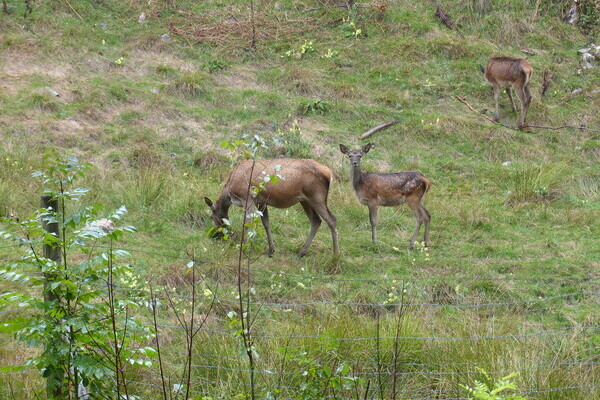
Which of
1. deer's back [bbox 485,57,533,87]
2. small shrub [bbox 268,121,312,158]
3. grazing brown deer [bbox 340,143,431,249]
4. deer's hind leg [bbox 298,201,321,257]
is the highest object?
deer's back [bbox 485,57,533,87]

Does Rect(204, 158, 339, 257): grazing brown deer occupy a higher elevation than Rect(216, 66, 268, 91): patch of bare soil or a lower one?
higher

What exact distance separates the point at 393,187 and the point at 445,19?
28.4ft

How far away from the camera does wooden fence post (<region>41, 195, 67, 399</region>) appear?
16.0ft

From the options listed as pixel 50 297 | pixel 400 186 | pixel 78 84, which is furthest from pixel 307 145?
pixel 50 297

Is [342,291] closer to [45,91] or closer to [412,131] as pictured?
[412,131]

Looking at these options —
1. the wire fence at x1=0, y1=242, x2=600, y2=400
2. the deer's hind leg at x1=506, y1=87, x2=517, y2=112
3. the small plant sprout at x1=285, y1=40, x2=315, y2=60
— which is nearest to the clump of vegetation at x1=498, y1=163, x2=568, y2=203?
the deer's hind leg at x1=506, y1=87, x2=517, y2=112

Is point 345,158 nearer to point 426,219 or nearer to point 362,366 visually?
point 426,219

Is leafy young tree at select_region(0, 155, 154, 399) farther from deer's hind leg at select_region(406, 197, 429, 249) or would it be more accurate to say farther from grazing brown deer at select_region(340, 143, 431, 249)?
deer's hind leg at select_region(406, 197, 429, 249)

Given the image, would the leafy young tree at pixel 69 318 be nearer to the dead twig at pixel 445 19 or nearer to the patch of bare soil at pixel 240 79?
the patch of bare soil at pixel 240 79

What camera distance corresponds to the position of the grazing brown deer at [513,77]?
1688 centimetres

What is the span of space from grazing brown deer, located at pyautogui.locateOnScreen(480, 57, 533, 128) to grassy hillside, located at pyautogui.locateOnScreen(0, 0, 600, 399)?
1.45 ft

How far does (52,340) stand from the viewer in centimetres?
487

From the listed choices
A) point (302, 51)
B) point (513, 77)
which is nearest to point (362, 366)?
point (513, 77)

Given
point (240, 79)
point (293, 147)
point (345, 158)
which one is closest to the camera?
point (293, 147)
